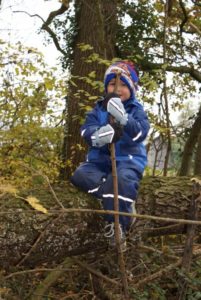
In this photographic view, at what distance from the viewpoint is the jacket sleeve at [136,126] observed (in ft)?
10.8

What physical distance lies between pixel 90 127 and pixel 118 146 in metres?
0.24

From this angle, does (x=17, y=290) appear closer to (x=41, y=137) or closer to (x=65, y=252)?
(x=65, y=252)

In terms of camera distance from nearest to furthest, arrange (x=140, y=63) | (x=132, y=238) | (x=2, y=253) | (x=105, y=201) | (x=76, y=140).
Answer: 1. (x=2, y=253)
2. (x=105, y=201)
3. (x=132, y=238)
4. (x=76, y=140)
5. (x=140, y=63)

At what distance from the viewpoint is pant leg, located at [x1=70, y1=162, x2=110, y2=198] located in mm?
3385

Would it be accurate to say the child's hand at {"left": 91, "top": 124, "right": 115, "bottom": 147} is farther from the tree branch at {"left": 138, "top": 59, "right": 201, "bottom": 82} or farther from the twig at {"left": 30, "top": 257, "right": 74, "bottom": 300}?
the tree branch at {"left": 138, "top": 59, "right": 201, "bottom": 82}

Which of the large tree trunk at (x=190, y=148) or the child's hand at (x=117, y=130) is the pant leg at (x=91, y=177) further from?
the large tree trunk at (x=190, y=148)

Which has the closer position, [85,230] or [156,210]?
[85,230]

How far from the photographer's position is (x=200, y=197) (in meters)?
3.45

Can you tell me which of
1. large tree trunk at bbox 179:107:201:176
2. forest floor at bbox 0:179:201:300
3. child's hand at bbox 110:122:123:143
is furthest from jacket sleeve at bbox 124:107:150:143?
large tree trunk at bbox 179:107:201:176

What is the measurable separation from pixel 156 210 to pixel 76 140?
4.35 metres

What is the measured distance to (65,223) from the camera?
3.18 metres

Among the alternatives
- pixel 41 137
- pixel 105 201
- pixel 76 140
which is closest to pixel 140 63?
pixel 76 140

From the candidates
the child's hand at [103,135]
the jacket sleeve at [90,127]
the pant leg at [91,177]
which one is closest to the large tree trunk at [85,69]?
the jacket sleeve at [90,127]

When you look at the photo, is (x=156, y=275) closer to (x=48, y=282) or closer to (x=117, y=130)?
(x=48, y=282)
